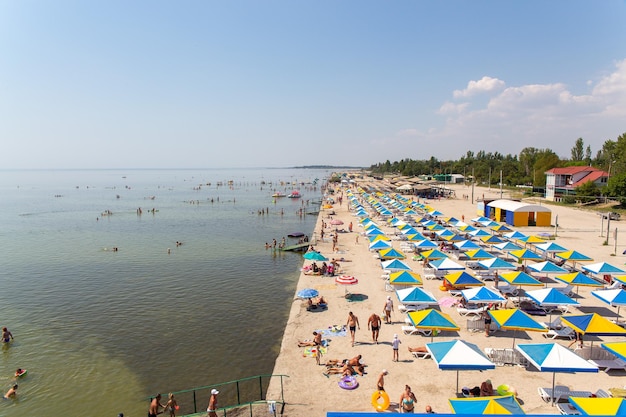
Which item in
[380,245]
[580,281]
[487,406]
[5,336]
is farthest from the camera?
[380,245]

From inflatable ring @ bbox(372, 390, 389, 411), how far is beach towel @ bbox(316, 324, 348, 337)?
17.3 ft

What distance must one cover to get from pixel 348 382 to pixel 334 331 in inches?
164

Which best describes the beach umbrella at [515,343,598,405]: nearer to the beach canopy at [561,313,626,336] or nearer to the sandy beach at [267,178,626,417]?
the sandy beach at [267,178,626,417]

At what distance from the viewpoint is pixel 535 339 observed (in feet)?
50.1

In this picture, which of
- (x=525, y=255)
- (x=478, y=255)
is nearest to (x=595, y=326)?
(x=525, y=255)

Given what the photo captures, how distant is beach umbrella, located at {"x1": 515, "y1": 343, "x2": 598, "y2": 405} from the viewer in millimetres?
10547

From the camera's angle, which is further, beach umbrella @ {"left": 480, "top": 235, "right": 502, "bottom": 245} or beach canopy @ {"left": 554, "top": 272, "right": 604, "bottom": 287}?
beach umbrella @ {"left": 480, "top": 235, "right": 502, "bottom": 245}

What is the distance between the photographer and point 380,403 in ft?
35.2

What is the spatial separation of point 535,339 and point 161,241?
37496 millimetres

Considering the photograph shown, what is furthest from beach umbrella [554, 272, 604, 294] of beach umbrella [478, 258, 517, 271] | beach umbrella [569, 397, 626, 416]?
beach umbrella [569, 397, 626, 416]

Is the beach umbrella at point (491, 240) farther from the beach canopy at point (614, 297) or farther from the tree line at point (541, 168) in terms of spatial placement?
the tree line at point (541, 168)

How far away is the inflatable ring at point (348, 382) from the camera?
12128 mm

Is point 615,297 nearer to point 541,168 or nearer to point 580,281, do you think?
point 580,281

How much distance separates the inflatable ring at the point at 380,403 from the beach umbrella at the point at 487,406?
2139mm
